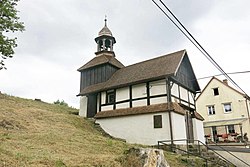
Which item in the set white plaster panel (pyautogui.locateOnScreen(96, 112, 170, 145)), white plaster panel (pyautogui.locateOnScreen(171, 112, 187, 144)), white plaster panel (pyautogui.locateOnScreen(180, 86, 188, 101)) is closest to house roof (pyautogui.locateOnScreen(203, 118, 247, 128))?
white plaster panel (pyautogui.locateOnScreen(180, 86, 188, 101))

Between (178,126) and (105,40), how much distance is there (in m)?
12.7

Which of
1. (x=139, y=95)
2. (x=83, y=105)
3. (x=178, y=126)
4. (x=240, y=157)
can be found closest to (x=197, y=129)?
(x=240, y=157)

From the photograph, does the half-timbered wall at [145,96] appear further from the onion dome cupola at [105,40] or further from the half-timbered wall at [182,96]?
the onion dome cupola at [105,40]

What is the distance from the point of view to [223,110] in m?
28.5

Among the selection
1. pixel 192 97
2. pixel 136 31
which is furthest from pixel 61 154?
pixel 192 97

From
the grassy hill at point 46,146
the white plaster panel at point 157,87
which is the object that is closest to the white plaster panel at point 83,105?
the grassy hill at point 46,146

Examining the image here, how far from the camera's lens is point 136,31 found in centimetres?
942

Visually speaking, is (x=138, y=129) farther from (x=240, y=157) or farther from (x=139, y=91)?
(x=240, y=157)

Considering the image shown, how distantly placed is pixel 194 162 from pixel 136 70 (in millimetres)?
9398

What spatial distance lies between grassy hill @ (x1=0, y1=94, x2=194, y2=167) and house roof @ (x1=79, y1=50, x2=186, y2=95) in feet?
13.4

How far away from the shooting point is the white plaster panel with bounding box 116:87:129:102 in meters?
→ 17.5

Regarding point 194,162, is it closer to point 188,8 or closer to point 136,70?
point 188,8

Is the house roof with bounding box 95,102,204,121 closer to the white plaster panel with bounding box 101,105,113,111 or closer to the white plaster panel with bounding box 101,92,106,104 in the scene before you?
the white plaster panel with bounding box 101,105,113,111

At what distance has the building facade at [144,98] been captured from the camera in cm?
1505
